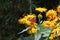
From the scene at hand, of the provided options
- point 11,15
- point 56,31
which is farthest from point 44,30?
point 11,15

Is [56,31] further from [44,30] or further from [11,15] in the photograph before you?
[11,15]

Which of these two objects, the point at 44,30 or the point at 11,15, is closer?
the point at 44,30

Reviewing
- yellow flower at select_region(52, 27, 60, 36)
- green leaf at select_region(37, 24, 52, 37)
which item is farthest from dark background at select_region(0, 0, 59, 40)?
yellow flower at select_region(52, 27, 60, 36)

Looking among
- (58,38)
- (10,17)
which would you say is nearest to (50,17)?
(58,38)

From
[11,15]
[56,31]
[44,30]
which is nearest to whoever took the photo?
[56,31]

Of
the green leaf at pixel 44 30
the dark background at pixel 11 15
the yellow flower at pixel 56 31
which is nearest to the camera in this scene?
the yellow flower at pixel 56 31

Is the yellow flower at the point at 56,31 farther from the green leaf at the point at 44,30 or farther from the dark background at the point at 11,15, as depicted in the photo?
the dark background at the point at 11,15

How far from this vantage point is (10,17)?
338cm

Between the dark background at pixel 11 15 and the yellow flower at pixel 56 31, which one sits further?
the dark background at pixel 11 15

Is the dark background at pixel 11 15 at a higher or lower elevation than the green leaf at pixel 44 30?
lower

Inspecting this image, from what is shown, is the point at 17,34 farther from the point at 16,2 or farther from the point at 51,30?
the point at 51,30

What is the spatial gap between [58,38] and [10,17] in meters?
1.70

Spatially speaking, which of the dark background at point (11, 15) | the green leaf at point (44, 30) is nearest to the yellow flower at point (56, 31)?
the green leaf at point (44, 30)

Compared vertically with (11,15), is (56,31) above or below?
above
